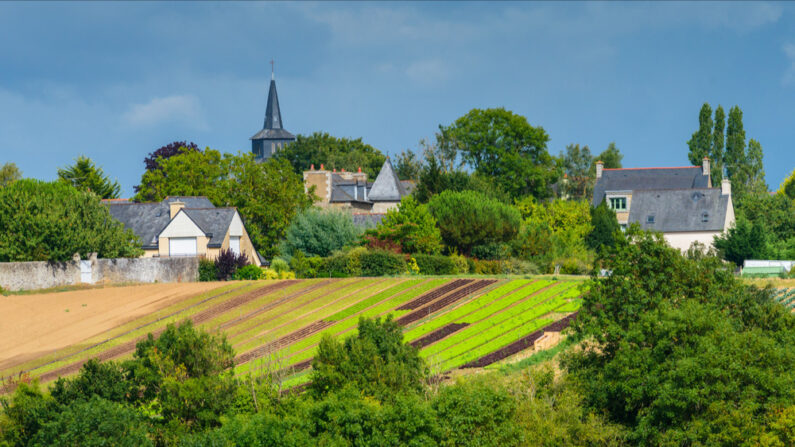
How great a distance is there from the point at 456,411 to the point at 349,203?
62.3 m

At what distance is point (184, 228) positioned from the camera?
65.2m

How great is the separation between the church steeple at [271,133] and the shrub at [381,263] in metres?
116

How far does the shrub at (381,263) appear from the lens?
193 ft

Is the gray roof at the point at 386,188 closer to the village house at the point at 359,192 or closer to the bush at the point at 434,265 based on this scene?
the village house at the point at 359,192

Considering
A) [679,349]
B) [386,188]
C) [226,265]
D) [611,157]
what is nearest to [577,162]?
[611,157]

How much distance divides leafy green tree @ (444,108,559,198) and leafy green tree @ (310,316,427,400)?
A: 56.8 meters

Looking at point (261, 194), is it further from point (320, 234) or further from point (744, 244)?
point (744, 244)

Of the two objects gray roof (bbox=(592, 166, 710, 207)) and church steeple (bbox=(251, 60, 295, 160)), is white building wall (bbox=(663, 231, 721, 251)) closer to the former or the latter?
gray roof (bbox=(592, 166, 710, 207))

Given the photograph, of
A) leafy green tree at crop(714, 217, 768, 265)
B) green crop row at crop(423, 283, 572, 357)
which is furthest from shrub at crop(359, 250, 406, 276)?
leafy green tree at crop(714, 217, 768, 265)

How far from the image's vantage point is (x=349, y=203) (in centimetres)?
8888

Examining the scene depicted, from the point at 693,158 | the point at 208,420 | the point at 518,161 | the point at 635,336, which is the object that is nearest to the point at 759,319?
the point at 635,336

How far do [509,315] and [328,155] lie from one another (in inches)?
3192

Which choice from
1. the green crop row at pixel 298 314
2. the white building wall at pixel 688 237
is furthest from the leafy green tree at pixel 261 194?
the white building wall at pixel 688 237

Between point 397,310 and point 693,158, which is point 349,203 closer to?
point 693,158
